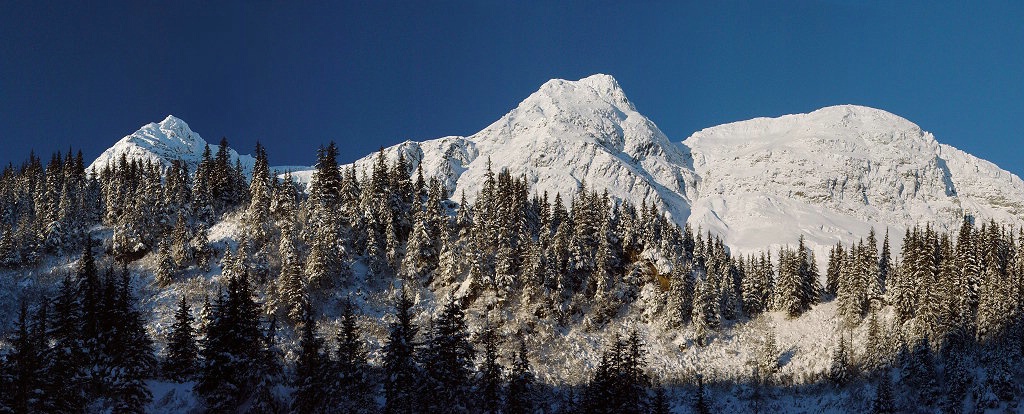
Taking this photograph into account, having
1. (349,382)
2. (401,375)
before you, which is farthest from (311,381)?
(401,375)

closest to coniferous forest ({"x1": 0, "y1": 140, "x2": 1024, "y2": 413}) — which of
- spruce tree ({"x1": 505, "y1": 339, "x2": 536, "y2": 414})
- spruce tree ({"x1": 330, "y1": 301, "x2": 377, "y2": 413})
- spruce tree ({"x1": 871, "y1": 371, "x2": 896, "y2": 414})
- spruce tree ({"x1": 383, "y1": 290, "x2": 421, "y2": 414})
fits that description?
spruce tree ({"x1": 871, "y1": 371, "x2": 896, "y2": 414})

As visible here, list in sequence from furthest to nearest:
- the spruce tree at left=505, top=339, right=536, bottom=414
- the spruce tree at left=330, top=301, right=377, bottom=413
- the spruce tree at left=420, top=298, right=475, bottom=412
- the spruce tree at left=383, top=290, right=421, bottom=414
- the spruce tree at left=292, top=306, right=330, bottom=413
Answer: the spruce tree at left=292, top=306, right=330, bottom=413
the spruce tree at left=505, top=339, right=536, bottom=414
the spruce tree at left=330, top=301, right=377, bottom=413
the spruce tree at left=420, top=298, right=475, bottom=412
the spruce tree at left=383, top=290, right=421, bottom=414

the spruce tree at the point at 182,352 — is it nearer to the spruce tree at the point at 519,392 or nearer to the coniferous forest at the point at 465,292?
the coniferous forest at the point at 465,292

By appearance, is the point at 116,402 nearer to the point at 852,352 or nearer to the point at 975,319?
Answer: the point at 852,352

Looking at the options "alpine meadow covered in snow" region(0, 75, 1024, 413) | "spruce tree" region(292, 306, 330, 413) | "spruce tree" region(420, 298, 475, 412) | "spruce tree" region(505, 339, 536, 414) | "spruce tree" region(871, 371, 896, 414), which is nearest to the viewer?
"spruce tree" region(420, 298, 475, 412)

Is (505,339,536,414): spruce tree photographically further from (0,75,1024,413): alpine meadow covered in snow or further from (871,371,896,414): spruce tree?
(871,371,896,414): spruce tree

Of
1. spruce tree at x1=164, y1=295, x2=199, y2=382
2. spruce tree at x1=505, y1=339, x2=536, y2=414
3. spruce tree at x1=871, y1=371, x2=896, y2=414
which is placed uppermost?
spruce tree at x1=164, y1=295, x2=199, y2=382

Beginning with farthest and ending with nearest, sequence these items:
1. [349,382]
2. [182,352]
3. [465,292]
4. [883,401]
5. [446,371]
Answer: [465,292], [883,401], [182,352], [349,382], [446,371]

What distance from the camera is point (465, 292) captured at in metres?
75.2

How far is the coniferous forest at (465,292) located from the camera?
5222 cm

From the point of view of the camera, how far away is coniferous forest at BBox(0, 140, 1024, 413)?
52.2 m

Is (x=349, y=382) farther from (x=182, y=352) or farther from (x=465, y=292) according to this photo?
(x=465, y=292)

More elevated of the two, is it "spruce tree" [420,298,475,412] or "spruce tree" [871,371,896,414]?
"spruce tree" [420,298,475,412]

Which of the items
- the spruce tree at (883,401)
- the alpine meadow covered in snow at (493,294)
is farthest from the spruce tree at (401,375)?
the spruce tree at (883,401)
